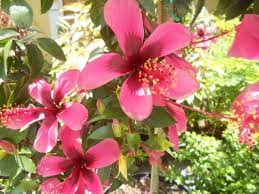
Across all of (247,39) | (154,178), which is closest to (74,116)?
(247,39)

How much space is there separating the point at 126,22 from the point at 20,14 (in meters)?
0.25

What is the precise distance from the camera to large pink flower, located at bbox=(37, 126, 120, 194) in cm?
58

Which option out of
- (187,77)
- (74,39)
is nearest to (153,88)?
(187,77)

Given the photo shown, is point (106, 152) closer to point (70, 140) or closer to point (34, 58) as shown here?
point (70, 140)

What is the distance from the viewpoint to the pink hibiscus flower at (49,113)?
586 mm

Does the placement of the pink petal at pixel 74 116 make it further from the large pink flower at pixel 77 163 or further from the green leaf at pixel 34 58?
the green leaf at pixel 34 58

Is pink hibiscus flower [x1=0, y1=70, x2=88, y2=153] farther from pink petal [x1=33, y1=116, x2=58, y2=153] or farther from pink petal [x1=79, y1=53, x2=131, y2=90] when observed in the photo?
pink petal [x1=79, y1=53, x2=131, y2=90]

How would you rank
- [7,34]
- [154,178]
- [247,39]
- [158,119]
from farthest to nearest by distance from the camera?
[154,178], [7,34], [158,119], [247,39]

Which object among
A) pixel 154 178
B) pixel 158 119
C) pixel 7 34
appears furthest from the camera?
pixel 154 178

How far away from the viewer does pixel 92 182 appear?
0.60 meters

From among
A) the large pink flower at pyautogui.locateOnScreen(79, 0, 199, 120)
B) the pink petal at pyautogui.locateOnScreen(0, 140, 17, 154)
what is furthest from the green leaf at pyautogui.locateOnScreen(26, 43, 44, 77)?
the large pink flower at pyautogui.locateOnScreen(79, 0, 199, 120)

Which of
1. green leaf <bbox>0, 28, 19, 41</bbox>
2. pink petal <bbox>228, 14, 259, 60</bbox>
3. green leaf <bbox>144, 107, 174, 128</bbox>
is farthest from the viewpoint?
green leaf <bbox>0, 28, 19, 41</bbox>

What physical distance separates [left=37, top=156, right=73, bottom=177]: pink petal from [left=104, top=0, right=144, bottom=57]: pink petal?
0.21 metres

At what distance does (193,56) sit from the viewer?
2320 mm
